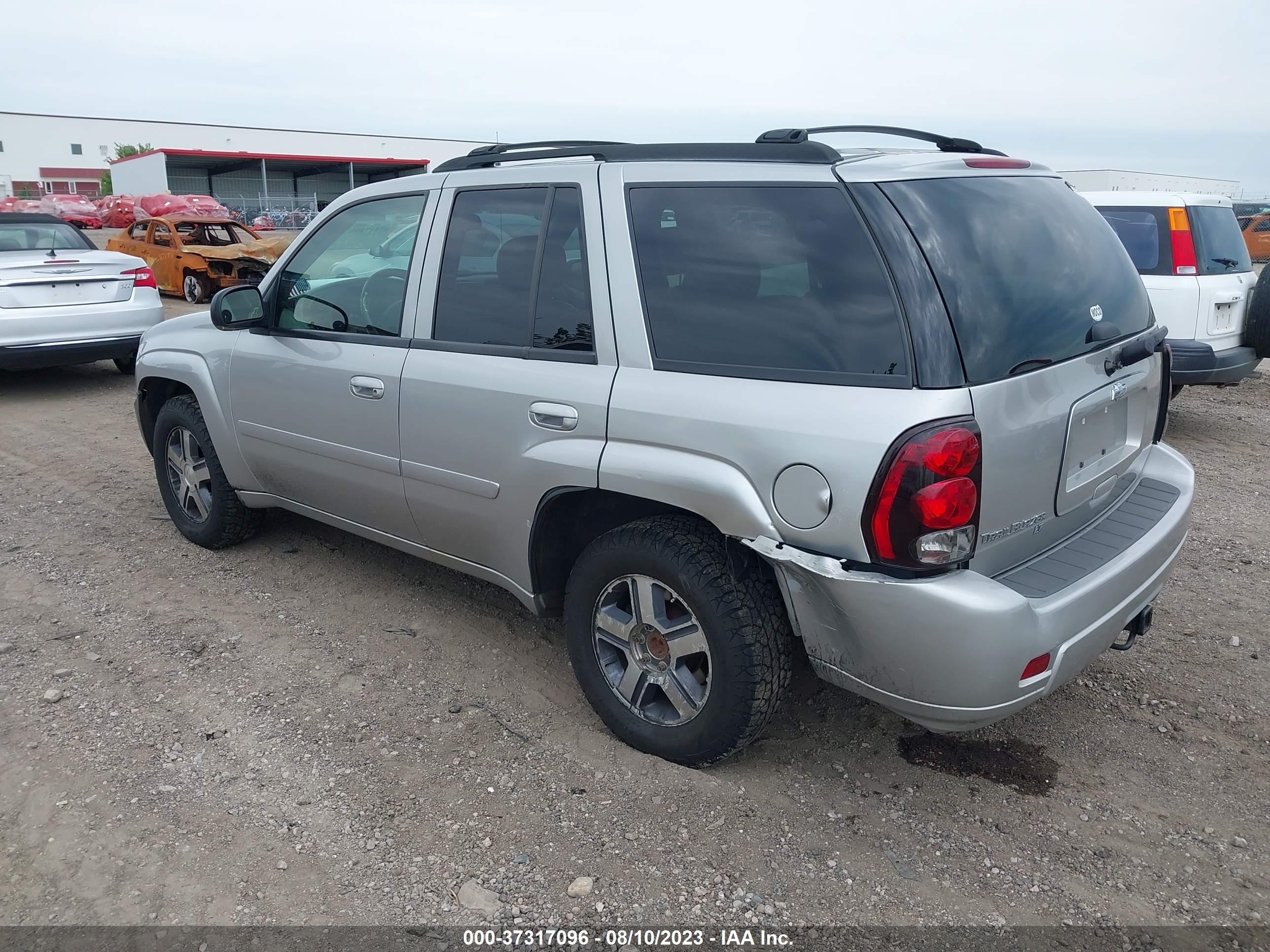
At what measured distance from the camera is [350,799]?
304 centimetres

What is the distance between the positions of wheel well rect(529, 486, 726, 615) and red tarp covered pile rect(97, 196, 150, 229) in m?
38.8

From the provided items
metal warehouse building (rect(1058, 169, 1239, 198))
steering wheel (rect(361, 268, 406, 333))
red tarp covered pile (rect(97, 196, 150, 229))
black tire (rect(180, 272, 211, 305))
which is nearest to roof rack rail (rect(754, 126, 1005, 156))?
steering wheel (rect(361, 268, 406, 333))

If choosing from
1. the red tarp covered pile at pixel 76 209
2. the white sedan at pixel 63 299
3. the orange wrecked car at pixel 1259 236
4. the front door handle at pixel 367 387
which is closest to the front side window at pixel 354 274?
the front door handle at pixel 367 387

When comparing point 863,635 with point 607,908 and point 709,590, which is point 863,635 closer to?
point 709,590

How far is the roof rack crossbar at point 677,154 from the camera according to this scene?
2.79m

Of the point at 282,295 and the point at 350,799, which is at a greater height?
the point at 282,295

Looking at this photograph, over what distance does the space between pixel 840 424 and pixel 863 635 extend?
0.59 m

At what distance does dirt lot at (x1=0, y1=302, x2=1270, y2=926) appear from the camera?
8.61ft

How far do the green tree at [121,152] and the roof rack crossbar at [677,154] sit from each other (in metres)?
71.6

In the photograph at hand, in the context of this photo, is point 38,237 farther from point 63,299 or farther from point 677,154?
point 677,154

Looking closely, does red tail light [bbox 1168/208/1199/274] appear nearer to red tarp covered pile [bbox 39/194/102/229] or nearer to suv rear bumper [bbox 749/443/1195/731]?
suv rear bumper [bbox 749/443/1195/731]

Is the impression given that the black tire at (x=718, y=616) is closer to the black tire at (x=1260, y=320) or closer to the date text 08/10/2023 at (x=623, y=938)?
the date text 08/10/2023 at (x=623, y=938)

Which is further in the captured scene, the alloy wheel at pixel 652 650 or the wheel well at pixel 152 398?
the wheel well at pixel 152 398

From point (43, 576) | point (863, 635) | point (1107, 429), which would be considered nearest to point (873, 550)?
point (863, 635)
